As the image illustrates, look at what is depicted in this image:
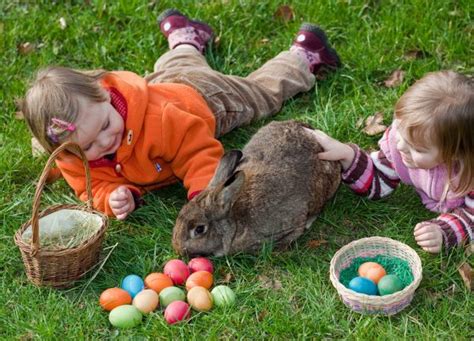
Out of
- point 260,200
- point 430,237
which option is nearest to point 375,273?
point 430,237

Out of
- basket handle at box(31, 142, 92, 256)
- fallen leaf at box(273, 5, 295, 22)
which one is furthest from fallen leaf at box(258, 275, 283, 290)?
fallen leaf at box(273, 5, 295, 22)

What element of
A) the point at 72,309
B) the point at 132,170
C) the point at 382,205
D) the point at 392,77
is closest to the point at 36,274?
the point at 72,309

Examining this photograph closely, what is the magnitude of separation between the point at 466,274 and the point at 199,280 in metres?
1.27

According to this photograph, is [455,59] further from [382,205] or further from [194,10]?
[194,10]

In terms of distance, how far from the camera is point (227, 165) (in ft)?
14.3

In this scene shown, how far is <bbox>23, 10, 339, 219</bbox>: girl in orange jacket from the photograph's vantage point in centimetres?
441

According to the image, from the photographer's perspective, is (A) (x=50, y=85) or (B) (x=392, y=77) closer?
(A) (x=50, y=85)

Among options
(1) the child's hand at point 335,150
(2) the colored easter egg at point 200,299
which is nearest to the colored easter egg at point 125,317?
(2) the colored easter egg at point 200,299

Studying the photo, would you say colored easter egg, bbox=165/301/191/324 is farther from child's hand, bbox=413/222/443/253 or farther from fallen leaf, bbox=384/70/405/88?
fallen leaf, bbox=384/70/405/88

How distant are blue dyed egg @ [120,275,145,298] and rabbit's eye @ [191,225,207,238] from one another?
350mm

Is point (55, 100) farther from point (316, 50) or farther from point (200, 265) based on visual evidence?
point (316, 50)

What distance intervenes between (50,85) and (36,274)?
3.10 ft

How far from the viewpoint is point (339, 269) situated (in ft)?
13.8

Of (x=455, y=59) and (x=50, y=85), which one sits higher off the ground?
(x=50, y=85)
